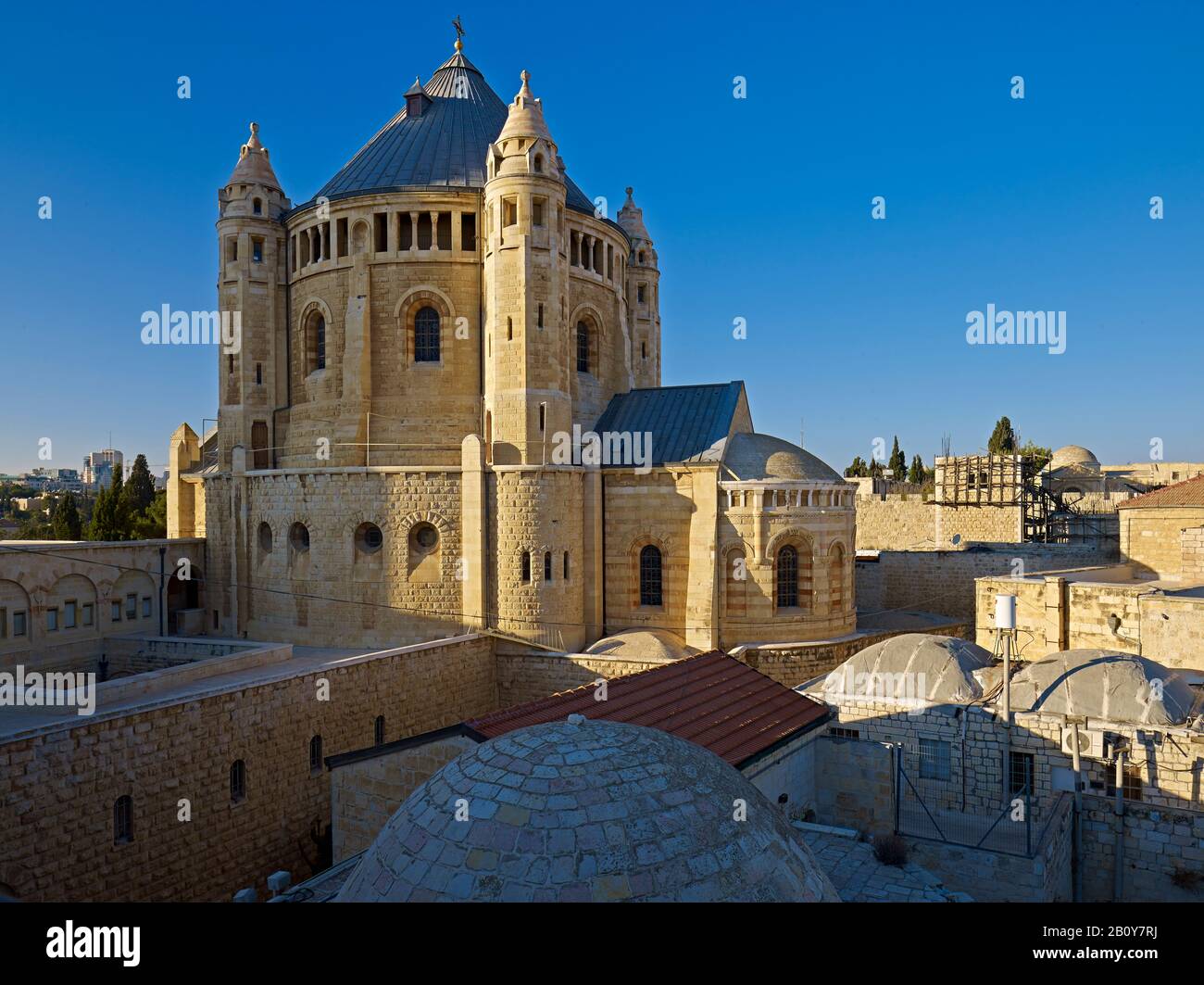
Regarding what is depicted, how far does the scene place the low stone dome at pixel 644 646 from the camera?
23766 mm

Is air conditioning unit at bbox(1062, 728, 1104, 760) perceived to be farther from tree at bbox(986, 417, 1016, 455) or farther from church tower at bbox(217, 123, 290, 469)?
tree at bbox(986, 417, 1016, 455)

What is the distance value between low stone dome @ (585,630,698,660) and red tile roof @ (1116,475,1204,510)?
670 inches

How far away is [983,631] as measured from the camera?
24250 millimetres

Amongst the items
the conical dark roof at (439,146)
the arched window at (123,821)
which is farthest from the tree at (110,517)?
the arched window at (123,821)

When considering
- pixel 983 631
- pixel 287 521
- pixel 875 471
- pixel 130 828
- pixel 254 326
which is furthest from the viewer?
pixel 875 471

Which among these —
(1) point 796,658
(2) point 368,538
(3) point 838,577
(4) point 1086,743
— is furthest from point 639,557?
(4) point 1086,743

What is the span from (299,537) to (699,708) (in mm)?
16536

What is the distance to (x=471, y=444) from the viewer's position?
24.9 meters

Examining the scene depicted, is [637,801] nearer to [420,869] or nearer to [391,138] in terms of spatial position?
[420,869]

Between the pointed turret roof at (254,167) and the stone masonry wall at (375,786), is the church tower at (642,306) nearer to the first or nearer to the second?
the pointed turret roof at (254,167)

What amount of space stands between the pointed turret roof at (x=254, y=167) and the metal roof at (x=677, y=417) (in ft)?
49.2
